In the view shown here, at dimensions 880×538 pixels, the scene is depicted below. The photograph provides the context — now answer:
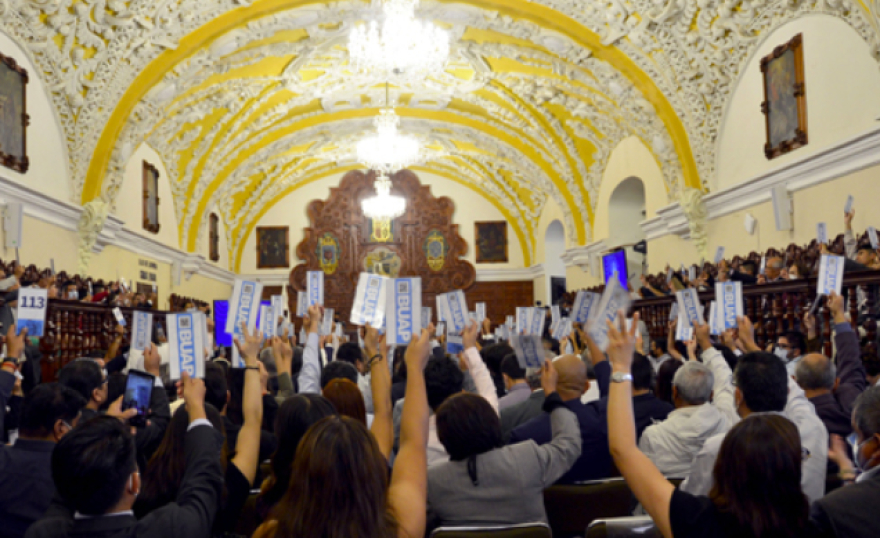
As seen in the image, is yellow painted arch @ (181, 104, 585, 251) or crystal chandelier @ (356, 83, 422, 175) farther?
yellow painted arch @ (181, 104, 585, 251)

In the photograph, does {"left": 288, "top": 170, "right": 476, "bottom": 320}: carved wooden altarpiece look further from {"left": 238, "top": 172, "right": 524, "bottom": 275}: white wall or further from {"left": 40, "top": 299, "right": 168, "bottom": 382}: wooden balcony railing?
{"left": 40, "top": 299, "right": 168, "bottom": 382}: wooden balcony railing

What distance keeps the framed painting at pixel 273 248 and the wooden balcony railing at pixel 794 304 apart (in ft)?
62.7

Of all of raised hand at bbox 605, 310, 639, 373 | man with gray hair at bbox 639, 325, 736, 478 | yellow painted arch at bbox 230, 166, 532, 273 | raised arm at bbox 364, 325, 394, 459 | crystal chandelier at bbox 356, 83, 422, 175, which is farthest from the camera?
yellow painted arch at bbox 230, 166, 532, 273

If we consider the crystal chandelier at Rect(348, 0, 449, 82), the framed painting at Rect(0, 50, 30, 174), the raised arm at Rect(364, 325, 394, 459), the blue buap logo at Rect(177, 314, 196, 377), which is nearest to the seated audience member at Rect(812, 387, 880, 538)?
the raised arm at Rect(364, 325, 394, 459)

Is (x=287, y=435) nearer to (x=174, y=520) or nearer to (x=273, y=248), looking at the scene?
(x=174, y=520)

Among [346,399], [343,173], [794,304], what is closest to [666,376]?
[346,399]

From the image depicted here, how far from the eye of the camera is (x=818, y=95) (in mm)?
10531

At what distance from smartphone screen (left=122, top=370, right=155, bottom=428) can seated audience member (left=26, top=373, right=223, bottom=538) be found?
1172mm

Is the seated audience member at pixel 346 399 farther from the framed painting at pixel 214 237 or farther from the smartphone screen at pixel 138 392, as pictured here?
the framed painting at pixel 214 237

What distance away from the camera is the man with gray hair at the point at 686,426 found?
382 centimetres

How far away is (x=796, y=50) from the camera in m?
10.9

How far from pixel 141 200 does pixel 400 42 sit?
24.5ft

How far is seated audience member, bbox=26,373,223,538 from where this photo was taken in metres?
2.24

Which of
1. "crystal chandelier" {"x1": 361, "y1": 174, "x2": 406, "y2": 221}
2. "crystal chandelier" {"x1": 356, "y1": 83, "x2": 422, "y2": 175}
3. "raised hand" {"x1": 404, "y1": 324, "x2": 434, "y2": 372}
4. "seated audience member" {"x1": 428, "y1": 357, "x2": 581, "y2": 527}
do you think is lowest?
"seated audience member" {"x1": 428, "y1": 357, "x2": 581, "y2": 527}
